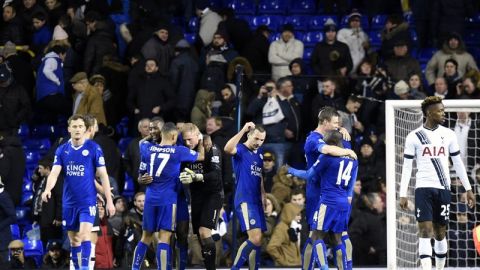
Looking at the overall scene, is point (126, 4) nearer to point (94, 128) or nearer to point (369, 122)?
point (369, 122)

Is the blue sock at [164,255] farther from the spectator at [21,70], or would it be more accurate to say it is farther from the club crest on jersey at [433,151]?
the spectator at [21,70]

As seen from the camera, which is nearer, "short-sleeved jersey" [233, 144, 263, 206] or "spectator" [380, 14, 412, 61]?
"short-sleeved jersey" [233, 144, 263, 206]

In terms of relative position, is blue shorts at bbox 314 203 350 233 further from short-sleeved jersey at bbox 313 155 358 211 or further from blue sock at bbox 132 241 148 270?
blue sock at bbox 132 241 148 270

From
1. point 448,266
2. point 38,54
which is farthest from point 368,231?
point 38,54

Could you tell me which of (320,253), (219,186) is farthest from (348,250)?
(219,186)

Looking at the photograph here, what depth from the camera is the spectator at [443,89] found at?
22.3 metres

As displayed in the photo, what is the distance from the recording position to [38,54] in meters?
24.2

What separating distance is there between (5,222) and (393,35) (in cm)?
744

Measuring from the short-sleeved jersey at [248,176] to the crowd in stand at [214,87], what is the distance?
6.75 ft

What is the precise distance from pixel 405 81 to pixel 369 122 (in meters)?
1.09

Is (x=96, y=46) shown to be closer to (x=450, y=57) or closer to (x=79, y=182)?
(x=450, y=57)

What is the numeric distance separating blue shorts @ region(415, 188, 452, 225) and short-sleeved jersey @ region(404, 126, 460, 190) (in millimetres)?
71

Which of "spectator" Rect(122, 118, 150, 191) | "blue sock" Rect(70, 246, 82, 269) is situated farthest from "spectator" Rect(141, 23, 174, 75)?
"blue sock" Rect(70, 246, 82, 269)

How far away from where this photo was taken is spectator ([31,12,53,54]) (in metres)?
24.4
